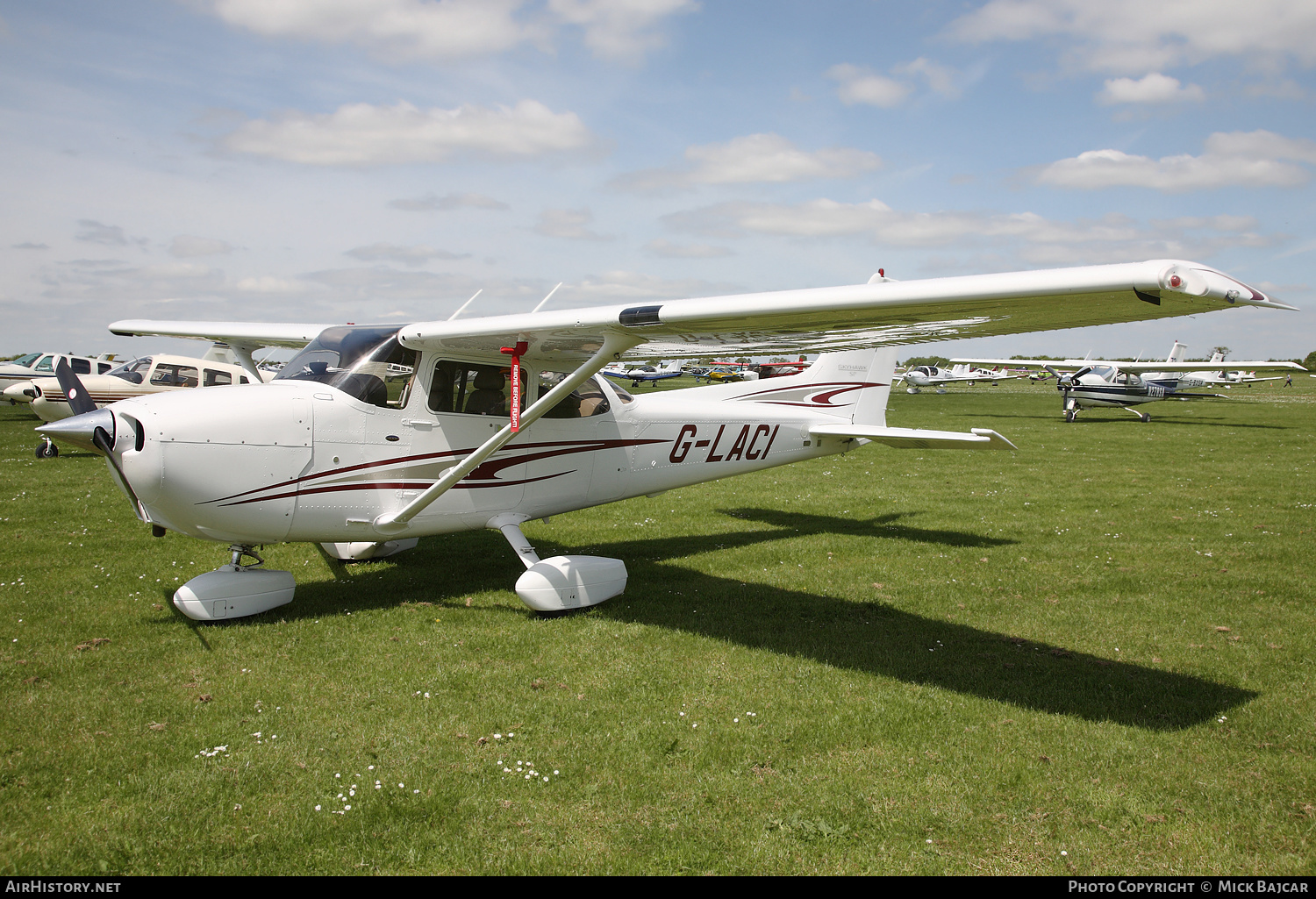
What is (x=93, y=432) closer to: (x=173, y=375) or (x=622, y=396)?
(x=622, y=396)

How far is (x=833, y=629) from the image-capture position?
6.03 m

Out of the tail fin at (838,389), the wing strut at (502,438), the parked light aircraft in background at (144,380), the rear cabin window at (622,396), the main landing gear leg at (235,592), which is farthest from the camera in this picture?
the parked light aircraft in background at (144,380)

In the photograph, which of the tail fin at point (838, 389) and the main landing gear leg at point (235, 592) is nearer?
the main landing gear leg at point (235, 592)

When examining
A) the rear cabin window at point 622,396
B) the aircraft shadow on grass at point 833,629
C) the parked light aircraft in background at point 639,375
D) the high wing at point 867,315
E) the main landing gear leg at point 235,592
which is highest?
the high wing at point 867,315

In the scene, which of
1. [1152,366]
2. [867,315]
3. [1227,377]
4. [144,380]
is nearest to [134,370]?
[144,380]

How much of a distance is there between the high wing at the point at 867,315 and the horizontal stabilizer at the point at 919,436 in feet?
8.37

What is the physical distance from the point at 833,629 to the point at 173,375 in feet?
60.0

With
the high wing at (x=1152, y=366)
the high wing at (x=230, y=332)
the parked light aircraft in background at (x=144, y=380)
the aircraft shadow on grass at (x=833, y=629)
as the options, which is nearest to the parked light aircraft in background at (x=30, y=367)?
the parked light aircraft in background at (x=144, y=380)

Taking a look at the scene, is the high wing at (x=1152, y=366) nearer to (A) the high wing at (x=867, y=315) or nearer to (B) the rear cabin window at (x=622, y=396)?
(B) the rear cabin window at (x=622, y=396)

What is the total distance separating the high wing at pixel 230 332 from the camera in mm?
8328

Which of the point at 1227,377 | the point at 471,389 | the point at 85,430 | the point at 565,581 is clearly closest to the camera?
the point at 85,430

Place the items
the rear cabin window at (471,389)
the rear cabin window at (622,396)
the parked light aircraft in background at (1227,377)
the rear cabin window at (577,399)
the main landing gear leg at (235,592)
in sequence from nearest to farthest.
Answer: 1. the main landing gear leg at (235,592)
2. the rear cabin window at (471,389)
3. the rear cabin window at (577,399)
4. the rear cabin window at (622,396)
5. the parked light aircraft in background at (1227,377)
